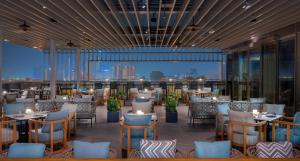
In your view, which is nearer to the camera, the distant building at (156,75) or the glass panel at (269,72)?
the glass panel at (269,72)

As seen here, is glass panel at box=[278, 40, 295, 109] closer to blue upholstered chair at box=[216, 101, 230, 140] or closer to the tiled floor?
the tiled floor

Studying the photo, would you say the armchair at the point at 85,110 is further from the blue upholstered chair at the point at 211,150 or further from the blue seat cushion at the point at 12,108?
the blue upholstered chair at the point at 211,150

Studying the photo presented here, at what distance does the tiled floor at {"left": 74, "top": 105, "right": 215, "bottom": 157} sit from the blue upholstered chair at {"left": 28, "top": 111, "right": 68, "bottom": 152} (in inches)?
47.6

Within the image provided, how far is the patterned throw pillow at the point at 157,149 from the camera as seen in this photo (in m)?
3.27

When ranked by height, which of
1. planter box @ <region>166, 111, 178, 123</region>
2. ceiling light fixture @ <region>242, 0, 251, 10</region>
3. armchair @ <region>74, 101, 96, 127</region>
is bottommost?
planter box @ <region>166, 111, 178, 123</region>

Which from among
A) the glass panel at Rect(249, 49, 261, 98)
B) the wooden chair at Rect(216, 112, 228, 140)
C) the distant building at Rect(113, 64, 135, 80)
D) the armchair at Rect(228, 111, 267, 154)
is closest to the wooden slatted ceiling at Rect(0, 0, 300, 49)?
the glass panel at Rect(249, 49, 261, 98)

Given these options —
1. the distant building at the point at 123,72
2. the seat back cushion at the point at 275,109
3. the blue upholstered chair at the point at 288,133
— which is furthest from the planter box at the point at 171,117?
the distant building at the point at 123,72

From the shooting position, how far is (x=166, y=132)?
8.25m

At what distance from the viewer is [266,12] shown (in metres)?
7.29

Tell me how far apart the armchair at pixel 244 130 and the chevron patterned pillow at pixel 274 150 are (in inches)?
88.8

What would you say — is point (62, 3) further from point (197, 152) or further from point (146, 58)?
point (146, 58)

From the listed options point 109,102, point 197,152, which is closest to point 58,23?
point 109,102

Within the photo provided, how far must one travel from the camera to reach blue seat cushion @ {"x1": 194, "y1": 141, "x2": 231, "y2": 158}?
310 centimetres

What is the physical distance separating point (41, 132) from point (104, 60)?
48.0 ft
